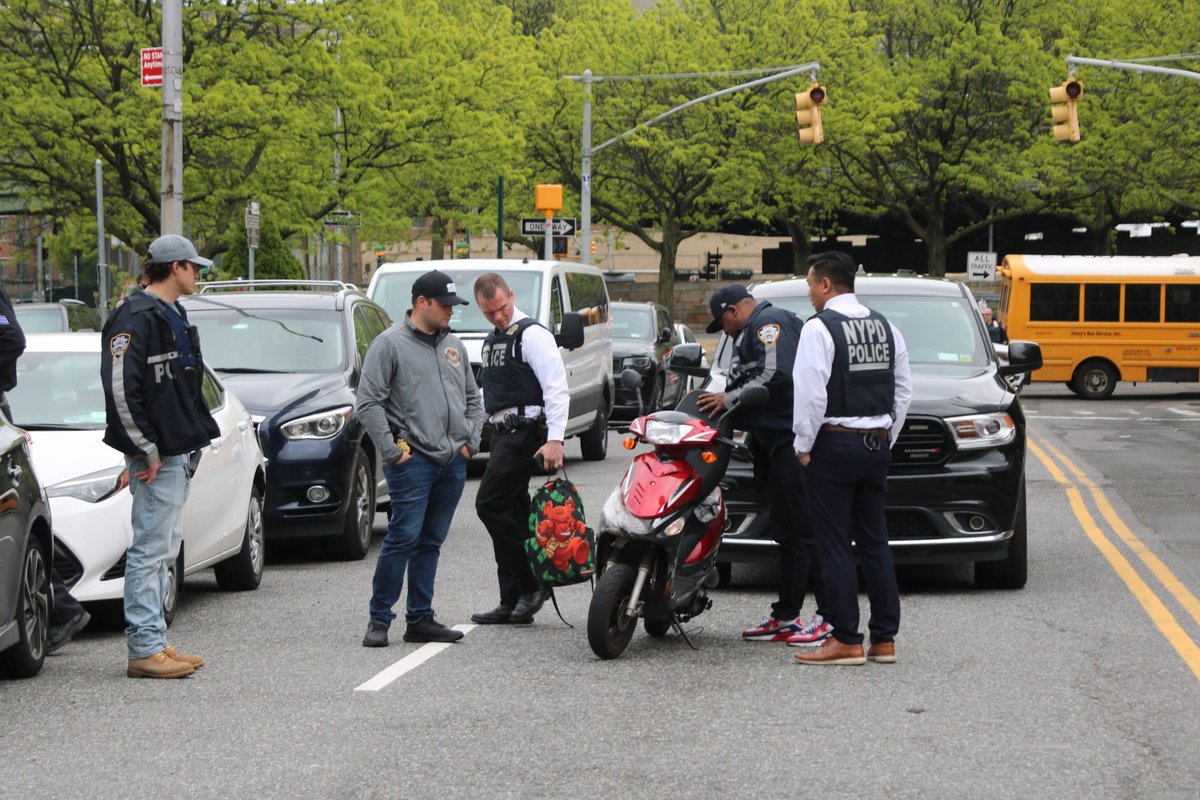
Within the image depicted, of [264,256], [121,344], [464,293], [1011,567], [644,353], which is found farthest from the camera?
[264,256]

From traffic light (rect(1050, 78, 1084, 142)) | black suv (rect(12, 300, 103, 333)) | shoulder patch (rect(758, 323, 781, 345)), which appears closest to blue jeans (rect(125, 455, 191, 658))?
shoulder patch (rect(758, 323, 781, 345))

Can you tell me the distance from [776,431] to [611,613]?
1253 mm

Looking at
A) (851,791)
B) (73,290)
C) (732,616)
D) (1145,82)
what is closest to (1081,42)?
(1145,82)

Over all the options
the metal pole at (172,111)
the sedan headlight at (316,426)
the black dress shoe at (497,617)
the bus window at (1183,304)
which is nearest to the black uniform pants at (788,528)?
the black dress shoe at (497,617)

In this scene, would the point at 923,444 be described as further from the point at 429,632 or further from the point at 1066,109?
the point at 1066,109

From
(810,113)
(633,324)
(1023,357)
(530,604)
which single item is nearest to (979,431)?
(1023,357)

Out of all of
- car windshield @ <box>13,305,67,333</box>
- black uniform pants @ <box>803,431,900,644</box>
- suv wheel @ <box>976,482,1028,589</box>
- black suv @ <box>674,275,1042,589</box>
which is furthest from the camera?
car windshield @ <box>13,305,67,333</box>

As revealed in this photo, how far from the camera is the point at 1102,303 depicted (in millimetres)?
33312

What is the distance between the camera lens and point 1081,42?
176ft

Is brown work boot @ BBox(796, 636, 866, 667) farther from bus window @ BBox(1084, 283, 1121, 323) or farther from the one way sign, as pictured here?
bus window @ BBox(1084, 283, 1121, 323)

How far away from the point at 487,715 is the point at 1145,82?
44121mm

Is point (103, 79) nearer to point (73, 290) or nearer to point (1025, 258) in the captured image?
point (1025, 258)

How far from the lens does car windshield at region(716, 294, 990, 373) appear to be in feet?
36.4

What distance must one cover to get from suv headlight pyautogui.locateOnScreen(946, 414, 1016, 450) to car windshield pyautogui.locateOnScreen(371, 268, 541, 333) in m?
7.94
